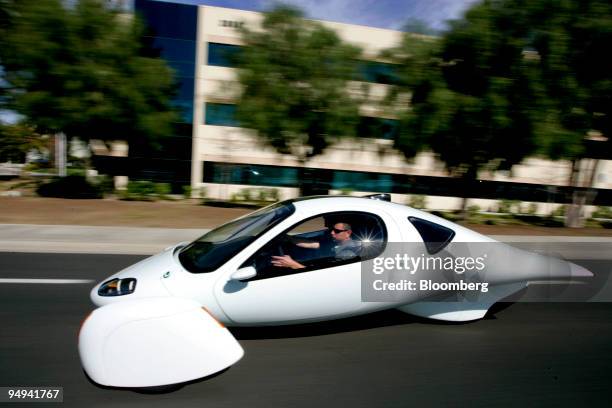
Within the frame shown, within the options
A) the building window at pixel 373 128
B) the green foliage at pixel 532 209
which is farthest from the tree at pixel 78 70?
the green foliage at pixel 532 209

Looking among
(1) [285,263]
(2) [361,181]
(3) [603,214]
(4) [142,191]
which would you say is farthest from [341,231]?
(3) [603,214]

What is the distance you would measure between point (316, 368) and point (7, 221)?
10.3m

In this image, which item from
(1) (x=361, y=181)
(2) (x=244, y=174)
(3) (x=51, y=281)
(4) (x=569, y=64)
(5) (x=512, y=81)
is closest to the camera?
(3) (x=51, y=281)

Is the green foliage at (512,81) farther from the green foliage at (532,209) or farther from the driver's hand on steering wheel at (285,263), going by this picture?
the green foliage at (532,209)

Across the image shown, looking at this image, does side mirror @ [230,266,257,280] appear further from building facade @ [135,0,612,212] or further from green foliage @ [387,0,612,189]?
building facade @ [135,0,612,212]

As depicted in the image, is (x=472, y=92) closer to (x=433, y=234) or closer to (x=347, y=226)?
(x=433, y=234)

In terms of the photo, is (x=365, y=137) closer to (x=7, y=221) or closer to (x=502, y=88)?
(x=502, y=88)

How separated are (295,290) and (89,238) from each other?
21.9 feet

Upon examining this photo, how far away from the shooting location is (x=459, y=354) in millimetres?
3865

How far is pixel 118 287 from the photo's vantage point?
3525mm

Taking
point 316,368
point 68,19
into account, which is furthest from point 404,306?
point 68,19

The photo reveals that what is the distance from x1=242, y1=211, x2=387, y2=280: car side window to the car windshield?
0.20 m

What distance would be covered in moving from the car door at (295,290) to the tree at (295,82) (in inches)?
464

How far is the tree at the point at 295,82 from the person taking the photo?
1509 centimetres
